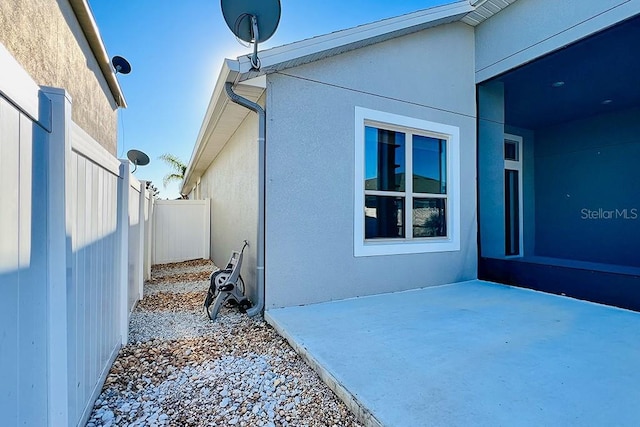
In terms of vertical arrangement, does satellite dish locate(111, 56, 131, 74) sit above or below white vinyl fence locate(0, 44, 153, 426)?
above

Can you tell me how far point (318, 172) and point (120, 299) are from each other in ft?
8.95

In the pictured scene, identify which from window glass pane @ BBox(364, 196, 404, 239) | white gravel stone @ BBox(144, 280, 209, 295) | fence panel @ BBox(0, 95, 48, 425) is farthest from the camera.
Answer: white gravel stone @ BBox(144, 280, 209, 295)

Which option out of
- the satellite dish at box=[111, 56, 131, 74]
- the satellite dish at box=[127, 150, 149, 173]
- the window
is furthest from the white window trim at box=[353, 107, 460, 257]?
the satellite dish at box=[127, 150, 149, 173]

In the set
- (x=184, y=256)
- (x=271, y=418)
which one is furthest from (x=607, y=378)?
(x=184, y=256)

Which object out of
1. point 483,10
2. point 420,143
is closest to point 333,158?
point 420,143

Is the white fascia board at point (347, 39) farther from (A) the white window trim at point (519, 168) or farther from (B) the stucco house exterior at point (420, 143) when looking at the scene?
(A) the white window trim at point (519, 168)

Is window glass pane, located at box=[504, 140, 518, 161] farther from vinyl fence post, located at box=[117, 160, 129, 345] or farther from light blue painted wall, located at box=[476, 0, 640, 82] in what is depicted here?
vinyl fence post, located at box=[117, 160, 129, 345]

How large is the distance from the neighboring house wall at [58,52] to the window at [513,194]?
8347 mm

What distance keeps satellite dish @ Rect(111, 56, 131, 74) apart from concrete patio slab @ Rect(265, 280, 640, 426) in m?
5.77

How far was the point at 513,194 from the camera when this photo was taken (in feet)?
25.4

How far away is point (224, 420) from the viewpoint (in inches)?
84.2

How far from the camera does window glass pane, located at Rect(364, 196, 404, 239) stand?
16.3 ft

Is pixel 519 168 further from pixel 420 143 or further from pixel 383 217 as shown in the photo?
pixel 383 217

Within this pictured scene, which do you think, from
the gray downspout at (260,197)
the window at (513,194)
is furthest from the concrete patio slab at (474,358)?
the window at (513,194)
